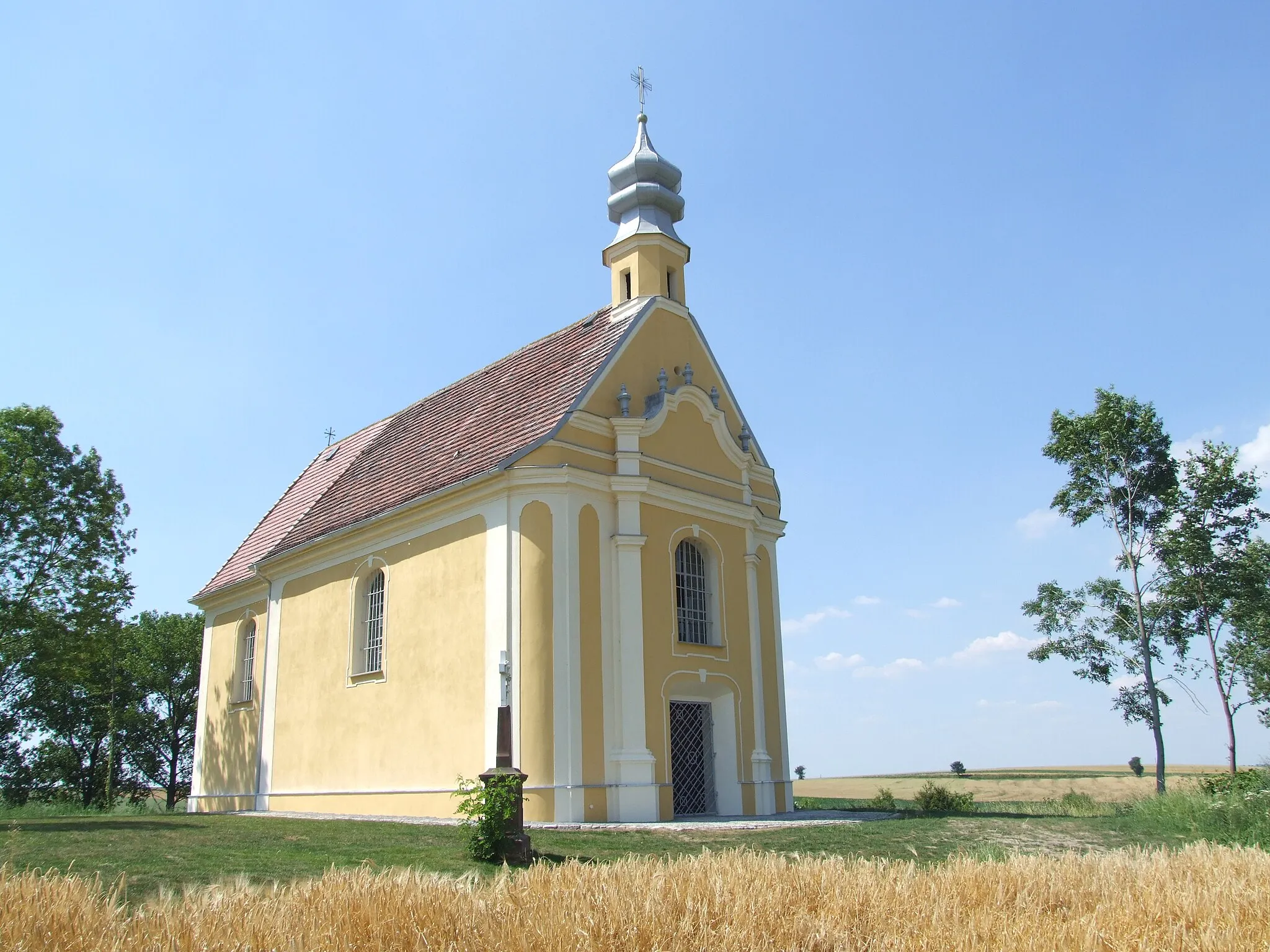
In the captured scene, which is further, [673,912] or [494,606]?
[494,606]

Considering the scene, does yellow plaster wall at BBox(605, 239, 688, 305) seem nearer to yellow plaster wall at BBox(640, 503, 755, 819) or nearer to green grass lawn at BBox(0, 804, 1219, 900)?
yellow plaster wall at BBox(640, 503, 755, 819)

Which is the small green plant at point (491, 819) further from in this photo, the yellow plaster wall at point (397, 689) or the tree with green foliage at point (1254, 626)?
the tree with green foliage at point (1254, 626)

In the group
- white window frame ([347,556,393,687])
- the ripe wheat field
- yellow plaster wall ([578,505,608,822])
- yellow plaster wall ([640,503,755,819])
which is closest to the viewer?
the ripe wheat field

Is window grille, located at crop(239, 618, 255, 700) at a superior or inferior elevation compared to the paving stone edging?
superior

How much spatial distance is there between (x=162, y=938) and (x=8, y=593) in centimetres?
2515

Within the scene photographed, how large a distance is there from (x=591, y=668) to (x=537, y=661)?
1.09 meters

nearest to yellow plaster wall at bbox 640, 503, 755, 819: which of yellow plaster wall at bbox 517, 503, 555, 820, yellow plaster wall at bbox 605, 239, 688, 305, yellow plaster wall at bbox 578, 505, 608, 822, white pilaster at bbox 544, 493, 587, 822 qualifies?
yellow plaster wall at bbox 578, 505, 608, 822

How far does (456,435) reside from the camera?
24000 millimetres

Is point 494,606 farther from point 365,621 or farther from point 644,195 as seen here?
point 644,195

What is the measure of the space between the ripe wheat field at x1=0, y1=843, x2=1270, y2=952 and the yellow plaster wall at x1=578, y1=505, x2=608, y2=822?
1048cm

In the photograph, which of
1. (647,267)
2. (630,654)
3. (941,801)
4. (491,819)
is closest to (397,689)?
(630,654)

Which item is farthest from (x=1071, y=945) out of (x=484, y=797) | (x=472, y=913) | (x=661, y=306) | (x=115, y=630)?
(x=115, y=630)

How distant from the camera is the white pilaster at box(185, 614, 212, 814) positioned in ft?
94.5

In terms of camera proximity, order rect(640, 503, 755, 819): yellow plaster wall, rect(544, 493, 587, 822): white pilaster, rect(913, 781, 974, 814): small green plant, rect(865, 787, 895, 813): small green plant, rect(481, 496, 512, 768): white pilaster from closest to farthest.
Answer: rect(544, 493, 587, 822): white pilaster < rect(481, 496, 512, 768): white pilaster < rect(640, 503, 755, 819): yellow plaster wall < rect(865, 787, 895, 813): small green plant < rect(913, 781, 974, 814): small green plant
